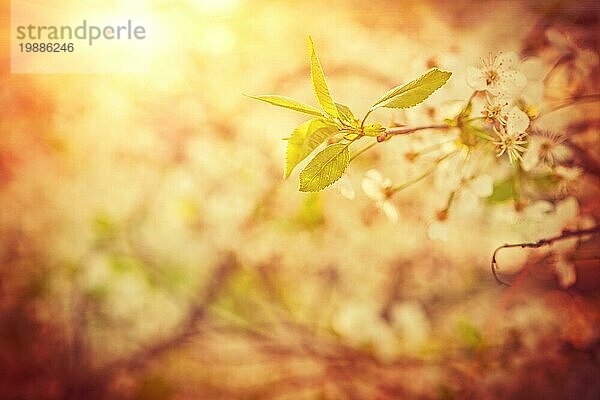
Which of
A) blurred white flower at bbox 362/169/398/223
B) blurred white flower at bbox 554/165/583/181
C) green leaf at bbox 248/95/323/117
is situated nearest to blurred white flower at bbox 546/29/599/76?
blurred white flower at bbox 554/165/583/181

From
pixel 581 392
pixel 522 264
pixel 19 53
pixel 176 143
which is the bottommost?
pixel 581 392

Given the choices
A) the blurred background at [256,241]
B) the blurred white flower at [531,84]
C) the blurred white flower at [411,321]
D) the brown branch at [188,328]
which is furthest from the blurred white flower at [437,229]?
the brown branch at [188,328]

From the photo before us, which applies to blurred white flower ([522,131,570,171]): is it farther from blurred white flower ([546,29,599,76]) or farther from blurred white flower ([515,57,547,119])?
blurred white flower ([546,29,599,76])

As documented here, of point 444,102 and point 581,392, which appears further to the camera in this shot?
point 581,392

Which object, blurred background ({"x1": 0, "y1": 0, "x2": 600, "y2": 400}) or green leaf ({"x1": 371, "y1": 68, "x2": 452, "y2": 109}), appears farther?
blurred background ({"x1": 0, "y1": 0, "x2": 600, "y2": 400})

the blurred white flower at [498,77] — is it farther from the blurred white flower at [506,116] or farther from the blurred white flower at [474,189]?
the blurred white flower at [474,189]

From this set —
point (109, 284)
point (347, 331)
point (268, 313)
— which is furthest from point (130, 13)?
point (347, 331)

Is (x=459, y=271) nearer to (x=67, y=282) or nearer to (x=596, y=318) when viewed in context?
(x=596, y=318)
